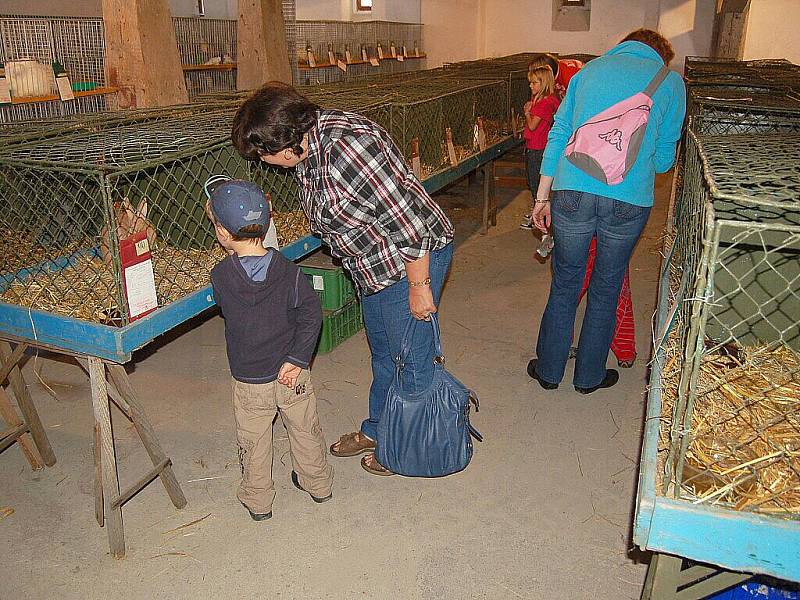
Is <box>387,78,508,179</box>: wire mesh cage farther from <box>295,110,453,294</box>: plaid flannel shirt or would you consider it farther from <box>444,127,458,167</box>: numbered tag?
<box>295,110,453,294</box>: plaid flannel shirt

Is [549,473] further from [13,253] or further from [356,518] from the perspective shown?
[13,253]

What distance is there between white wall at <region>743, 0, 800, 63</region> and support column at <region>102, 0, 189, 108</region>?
36.0 ft

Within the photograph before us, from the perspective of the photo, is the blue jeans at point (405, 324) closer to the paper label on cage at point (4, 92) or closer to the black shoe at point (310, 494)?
the black shoe at point (310, 494)

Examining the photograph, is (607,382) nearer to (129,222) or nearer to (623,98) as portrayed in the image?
(623,98)

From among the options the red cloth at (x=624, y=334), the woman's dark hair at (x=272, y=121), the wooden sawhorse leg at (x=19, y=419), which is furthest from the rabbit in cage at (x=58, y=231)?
the red cloth at (x=624, y=334)

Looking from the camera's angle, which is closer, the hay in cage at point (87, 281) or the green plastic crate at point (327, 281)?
the hay in cage at point (87, 281)

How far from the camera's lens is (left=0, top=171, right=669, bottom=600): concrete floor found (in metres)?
2.19

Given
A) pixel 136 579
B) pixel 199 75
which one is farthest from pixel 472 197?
pixel 136 579

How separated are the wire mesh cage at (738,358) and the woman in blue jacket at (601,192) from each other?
1.48 feet

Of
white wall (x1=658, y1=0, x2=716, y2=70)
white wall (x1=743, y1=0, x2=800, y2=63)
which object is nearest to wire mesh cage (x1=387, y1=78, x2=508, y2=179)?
white wall (x1=743, y1=0, x2=800, y2=63)

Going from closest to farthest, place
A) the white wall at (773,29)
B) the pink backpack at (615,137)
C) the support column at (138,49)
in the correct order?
the pink backpack at (615,137), the support column at (138,49), the white wall at (773,29)

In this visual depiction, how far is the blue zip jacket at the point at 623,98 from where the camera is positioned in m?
2.75

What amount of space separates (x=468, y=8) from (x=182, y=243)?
1178cm

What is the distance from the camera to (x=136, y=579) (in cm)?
220
